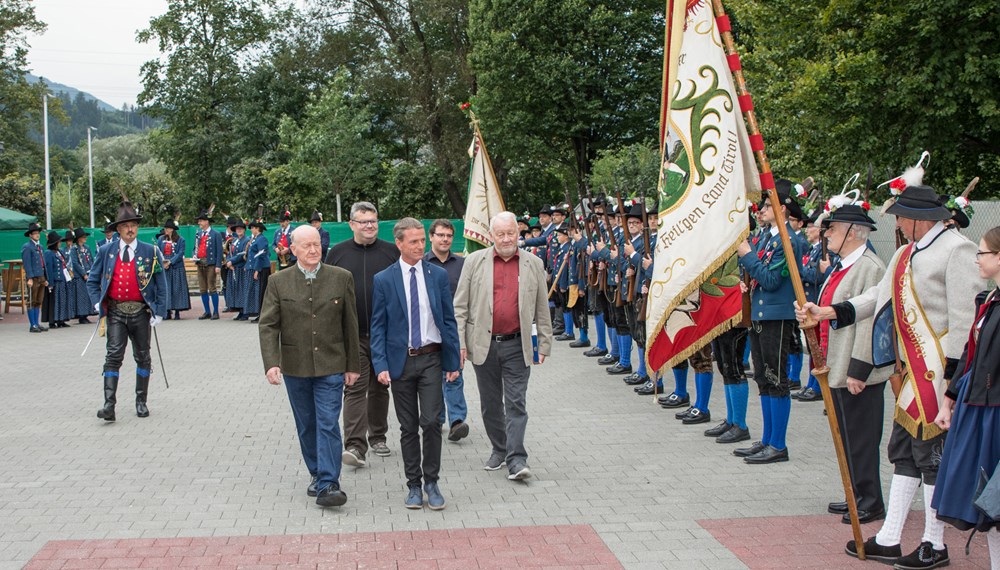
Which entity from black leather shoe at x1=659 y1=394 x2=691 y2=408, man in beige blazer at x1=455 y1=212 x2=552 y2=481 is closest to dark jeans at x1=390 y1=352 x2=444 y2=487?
man in beige blazer at x1=455 y1=212 x2=552 y2=481

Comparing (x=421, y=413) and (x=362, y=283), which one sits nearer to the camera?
(x=421, y=413)

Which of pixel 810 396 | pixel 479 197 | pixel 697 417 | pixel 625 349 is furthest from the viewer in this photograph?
pixel 479 197

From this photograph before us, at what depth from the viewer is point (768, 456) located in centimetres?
775

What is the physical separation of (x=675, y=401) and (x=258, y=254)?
1286 centimetres

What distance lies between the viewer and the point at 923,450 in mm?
5348

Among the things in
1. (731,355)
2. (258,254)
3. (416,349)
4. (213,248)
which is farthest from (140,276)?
(213,248)

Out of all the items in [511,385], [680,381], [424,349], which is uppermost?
[424,349]

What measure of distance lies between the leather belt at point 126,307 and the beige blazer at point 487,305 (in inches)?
161

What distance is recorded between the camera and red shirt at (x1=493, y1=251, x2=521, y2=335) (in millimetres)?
7441

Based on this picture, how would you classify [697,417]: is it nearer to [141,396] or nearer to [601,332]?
[601,332]

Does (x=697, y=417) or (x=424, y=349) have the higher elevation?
(x=424, y=349)

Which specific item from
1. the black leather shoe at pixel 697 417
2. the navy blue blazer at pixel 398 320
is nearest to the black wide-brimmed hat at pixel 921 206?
the navy blue blazer at pixel 398 320

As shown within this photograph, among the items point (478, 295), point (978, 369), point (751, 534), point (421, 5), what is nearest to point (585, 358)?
point (478, 295)

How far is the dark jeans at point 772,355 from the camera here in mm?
7629
